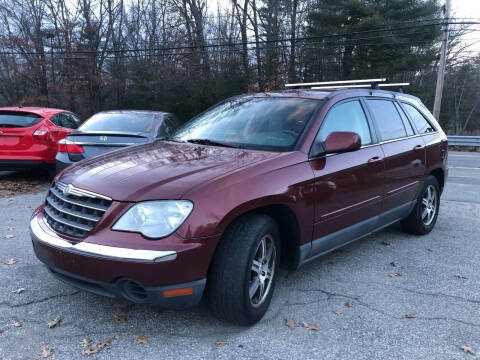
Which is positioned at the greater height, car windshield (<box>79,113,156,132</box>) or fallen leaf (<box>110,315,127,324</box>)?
car windshield (<box>79,113,156,132</box>)

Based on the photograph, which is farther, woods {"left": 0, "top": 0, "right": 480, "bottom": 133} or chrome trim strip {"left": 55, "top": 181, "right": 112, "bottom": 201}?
woods {"left": 0, "top": 0, "right": 480, "bottom": 133}

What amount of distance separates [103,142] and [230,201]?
4.45m

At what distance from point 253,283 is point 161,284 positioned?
77cm

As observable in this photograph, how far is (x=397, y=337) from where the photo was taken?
286 cm

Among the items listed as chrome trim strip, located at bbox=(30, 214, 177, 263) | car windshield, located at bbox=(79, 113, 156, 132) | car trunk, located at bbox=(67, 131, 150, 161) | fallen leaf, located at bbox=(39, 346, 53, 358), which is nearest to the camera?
chrome trim strip, located at bbox=(30, 214, 177, 263)

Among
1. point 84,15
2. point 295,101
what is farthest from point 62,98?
point 295,101

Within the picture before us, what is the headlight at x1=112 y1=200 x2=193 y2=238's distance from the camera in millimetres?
2479

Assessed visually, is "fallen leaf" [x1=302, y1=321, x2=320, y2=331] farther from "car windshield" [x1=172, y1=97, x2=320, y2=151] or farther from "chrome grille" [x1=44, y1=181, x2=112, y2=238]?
"chrome grille" [x1=44, y1=181, x2=112, y2=238]

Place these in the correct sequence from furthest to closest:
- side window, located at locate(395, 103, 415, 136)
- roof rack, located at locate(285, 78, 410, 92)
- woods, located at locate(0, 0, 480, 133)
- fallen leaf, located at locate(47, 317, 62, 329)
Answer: woods, located at locate(0, 0, 480, 133)
side window, located at locate(395, 103, 415, 136)
roof rack, located at locate(285, 78, 410, 92)
fallen leaf, located at locate(47, 317, 62, 329)

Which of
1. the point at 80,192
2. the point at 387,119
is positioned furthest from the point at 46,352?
the point at 387,119

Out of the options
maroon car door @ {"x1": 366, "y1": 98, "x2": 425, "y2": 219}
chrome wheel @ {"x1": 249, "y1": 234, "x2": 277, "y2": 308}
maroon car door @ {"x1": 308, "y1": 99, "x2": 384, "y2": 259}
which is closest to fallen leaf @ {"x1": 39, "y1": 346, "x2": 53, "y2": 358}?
chrome wheel @ {"x1": 249, "y1": 234, "x2": 277, "y2": 308}

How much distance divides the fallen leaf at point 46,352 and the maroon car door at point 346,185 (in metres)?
1.91

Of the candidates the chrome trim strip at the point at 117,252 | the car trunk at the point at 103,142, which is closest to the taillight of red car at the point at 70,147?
the car trunk at the point at 103,142

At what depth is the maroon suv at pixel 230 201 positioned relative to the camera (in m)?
2.50
